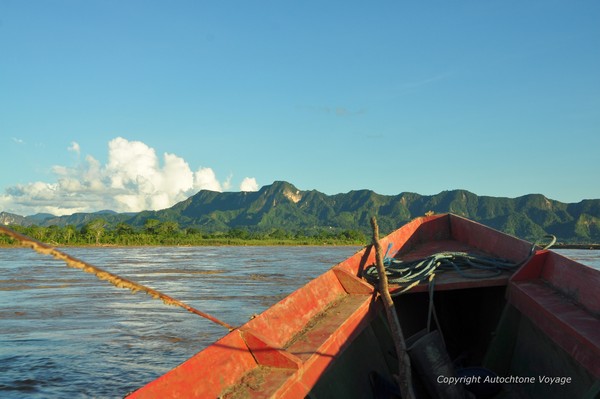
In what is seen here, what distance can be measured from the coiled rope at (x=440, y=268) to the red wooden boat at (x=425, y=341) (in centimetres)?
3

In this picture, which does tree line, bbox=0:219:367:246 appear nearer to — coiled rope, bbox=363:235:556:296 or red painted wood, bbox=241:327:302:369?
coiled rope, bbox=363:235:556:296

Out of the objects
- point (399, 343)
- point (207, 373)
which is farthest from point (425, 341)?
→ point (207, 373)

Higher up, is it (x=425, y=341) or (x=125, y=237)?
(x=125, y=237)

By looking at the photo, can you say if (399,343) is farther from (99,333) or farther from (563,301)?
(99,333)

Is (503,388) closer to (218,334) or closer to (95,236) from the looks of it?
(218,334)

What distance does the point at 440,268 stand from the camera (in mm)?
5129

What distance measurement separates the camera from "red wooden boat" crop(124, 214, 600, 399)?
3064 millimetres

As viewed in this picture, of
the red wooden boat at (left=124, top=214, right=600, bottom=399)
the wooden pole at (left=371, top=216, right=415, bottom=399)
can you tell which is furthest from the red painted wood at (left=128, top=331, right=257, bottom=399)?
the wooden pole at (left=371, top=216, right=415, bottom=399)

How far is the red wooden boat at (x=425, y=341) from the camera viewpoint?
3.06 metres

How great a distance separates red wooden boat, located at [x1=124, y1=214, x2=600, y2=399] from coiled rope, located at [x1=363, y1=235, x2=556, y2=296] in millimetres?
30

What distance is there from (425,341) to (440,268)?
1.50 metres

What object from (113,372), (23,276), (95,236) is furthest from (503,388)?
(95,236)

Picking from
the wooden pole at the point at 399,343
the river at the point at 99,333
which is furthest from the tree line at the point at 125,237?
the wooden pole at the point at 399,343

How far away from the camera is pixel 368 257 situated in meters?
5.51
